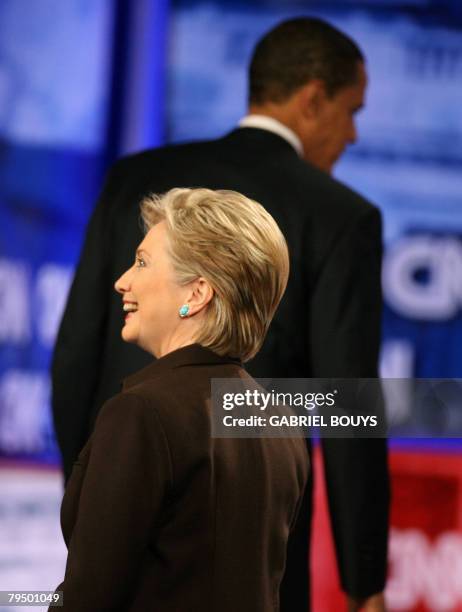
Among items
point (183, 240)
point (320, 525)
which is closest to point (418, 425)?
point (320, 525)

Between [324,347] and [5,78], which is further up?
[5,78]

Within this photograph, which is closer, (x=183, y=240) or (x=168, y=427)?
(x=168, y=427)

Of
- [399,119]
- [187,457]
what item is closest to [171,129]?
[399,119]

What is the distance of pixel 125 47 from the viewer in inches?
144

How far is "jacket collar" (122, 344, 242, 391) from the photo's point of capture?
156 cm

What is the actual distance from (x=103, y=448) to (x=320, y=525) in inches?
85.0

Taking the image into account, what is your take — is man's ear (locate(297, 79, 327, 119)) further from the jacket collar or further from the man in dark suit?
the jacket collar

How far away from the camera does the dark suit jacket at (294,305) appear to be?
227 cm

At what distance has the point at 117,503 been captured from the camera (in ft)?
4.64

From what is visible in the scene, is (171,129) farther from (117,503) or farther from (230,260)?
(117,503)

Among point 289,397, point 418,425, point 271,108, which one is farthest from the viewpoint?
point 418,425

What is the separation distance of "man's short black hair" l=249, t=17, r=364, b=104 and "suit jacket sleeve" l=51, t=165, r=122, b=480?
1.41ft

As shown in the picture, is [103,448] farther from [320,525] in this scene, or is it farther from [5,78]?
[5,78]

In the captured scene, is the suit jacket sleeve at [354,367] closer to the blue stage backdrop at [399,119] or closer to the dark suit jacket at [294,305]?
the dark suit jacket at [294,305]
